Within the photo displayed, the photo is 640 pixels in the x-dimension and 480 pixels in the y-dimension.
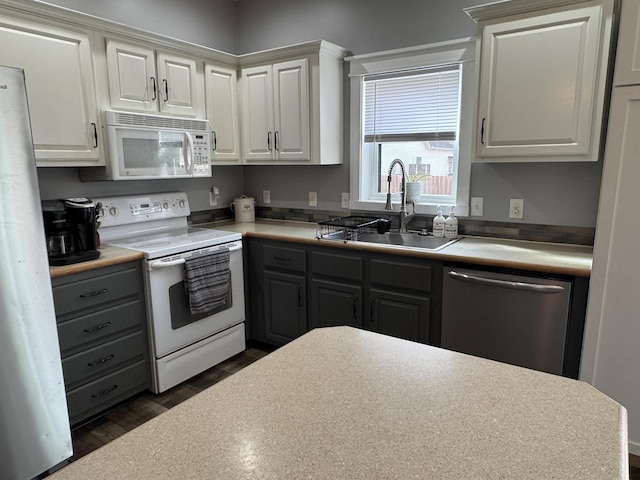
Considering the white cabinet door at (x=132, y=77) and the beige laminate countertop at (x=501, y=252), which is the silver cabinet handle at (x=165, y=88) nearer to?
the white cabinet door at (x=132, y=77)

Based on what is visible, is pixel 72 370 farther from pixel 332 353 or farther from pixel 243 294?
pixel 332 353

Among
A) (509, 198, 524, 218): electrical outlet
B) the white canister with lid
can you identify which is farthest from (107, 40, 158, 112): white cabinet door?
(509, 198, 524, 218): electrical outlet

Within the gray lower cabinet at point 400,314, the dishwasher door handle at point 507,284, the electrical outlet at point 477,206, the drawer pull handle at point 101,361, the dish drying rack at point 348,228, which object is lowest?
the drawer pull handle at point 101,361

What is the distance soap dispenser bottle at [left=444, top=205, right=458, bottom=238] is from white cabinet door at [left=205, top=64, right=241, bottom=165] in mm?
1655

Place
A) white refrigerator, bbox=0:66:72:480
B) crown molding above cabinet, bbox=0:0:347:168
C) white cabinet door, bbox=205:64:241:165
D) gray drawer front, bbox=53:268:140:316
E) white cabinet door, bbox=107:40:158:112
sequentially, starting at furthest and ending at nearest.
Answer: white cabinet door, bbox=205:64:241:165 < white cabinet door, bbox=107:40:158:112 < crown molding above cabinet, bbox=0:0:347:168 < gray drawer front, bbox=53:268:140:316 < white refrigerator, bbox=0:66:72:480

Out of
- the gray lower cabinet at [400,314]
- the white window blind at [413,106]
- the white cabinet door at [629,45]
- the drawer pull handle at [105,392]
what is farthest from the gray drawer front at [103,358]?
the white cabinet door at [629,45]

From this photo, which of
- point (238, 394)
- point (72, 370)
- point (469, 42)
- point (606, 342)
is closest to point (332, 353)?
point (238, 394)

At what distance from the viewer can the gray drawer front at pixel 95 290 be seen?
214 cm

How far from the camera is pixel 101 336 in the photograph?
2.35m

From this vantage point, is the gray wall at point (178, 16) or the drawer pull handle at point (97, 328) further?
the gray wall at point (178, 16)

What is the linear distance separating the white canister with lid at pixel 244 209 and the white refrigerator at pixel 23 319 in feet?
6.31

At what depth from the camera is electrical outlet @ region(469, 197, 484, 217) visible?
277 centimetres

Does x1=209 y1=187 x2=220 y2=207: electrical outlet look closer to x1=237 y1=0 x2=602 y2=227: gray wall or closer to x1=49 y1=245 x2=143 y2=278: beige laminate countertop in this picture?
x1=237 y1=0 x2=602 y2=227: gray wall

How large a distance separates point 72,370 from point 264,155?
190cm
